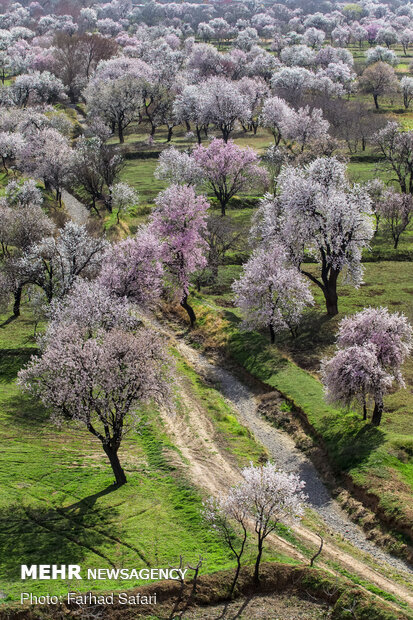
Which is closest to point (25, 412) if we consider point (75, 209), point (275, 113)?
point (75, 209)

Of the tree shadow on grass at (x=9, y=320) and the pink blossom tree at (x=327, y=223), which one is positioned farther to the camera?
the tree shadow on grass at (x=9, y=320)

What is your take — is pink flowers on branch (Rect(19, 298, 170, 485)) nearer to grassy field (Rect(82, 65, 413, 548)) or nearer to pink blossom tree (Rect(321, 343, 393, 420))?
pink blossom tree (Rect(321, 343, 393, 420))

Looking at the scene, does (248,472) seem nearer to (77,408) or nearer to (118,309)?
(77,408)

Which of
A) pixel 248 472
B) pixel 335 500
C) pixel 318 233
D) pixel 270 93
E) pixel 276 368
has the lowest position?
pixel 335 500

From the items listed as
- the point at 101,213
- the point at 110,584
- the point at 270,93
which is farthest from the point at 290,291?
the point at 270,93

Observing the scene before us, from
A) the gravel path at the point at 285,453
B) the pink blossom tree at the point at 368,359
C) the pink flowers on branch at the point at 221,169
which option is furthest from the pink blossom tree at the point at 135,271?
the pink flowers on branch at the point at 221,169

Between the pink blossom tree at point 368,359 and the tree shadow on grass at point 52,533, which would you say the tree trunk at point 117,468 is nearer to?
the tree shadow on grass at point 52,533
